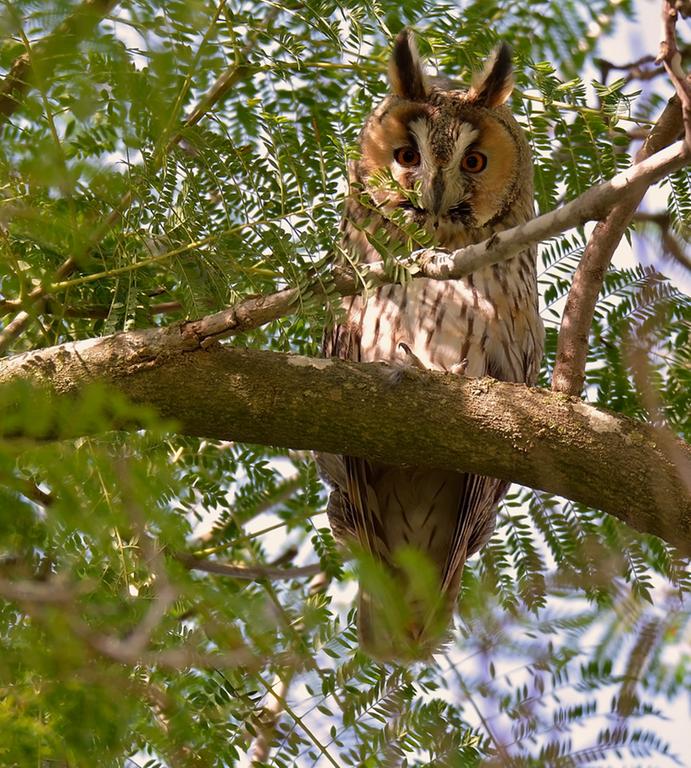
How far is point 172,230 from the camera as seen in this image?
1882mm

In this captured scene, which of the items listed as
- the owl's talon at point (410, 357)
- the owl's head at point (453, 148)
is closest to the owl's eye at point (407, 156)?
the owl's head at point (453, 148)

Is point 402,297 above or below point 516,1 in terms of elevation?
below

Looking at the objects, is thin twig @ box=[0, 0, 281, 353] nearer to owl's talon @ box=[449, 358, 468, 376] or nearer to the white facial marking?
the white facial marking

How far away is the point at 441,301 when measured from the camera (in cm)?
254

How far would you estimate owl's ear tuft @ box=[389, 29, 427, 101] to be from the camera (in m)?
2.54

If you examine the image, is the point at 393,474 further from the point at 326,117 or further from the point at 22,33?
the point at 22,33

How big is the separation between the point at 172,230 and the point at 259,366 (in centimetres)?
28

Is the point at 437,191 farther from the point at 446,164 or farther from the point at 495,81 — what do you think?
the point at 495,81

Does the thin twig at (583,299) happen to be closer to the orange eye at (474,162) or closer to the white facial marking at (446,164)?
the white facial marking at (446,164)

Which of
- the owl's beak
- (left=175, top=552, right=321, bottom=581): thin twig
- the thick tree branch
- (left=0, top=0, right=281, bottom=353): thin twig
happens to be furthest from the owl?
the thick tree branch

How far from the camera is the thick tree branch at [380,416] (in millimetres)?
1852

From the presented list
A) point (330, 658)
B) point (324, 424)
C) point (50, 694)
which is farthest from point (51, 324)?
point (50, 694)

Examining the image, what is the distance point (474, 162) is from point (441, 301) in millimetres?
402

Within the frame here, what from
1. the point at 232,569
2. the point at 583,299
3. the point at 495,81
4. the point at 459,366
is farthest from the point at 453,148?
the point at 232,569
